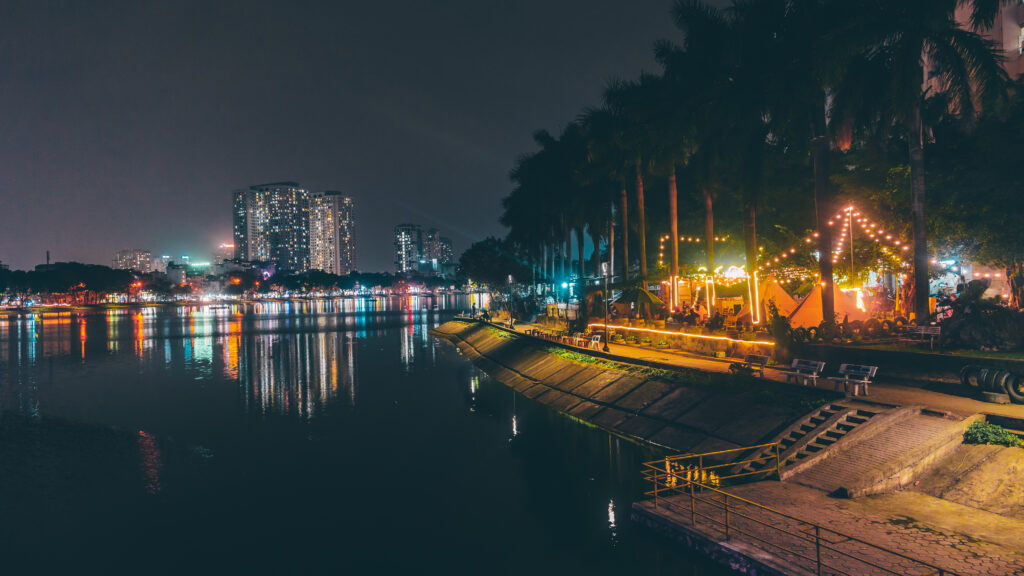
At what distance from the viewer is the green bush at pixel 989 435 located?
15.2 m

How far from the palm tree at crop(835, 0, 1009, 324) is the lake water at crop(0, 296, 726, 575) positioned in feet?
56.6

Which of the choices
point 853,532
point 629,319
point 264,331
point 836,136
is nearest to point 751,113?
point 836,136

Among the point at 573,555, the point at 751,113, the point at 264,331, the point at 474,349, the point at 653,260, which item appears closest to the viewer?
the point at 573,555

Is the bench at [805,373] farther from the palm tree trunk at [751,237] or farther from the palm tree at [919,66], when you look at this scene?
the palm tree trunk at [751,237]

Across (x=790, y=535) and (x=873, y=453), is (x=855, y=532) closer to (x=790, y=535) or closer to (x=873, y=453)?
(x=790, y=535)

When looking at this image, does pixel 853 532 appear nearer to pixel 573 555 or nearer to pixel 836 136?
pixel 573 555

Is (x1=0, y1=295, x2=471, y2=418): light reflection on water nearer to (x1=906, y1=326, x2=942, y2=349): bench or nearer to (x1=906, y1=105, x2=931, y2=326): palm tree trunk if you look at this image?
(x1=906, y1=326, x2=942, y2=349): bench

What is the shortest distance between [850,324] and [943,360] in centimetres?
667

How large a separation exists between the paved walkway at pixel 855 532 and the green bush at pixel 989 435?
271 centimetres

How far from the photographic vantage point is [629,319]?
42.5 metres

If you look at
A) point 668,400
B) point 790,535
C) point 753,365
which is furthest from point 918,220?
point 790,535

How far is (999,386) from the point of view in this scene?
58.4 ft

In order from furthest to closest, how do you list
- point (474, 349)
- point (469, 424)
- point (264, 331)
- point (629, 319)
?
point (264, 331)
point (474, 349)
point (629, 319)
point (469, 424)

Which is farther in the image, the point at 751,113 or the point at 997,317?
the point at 751,113
